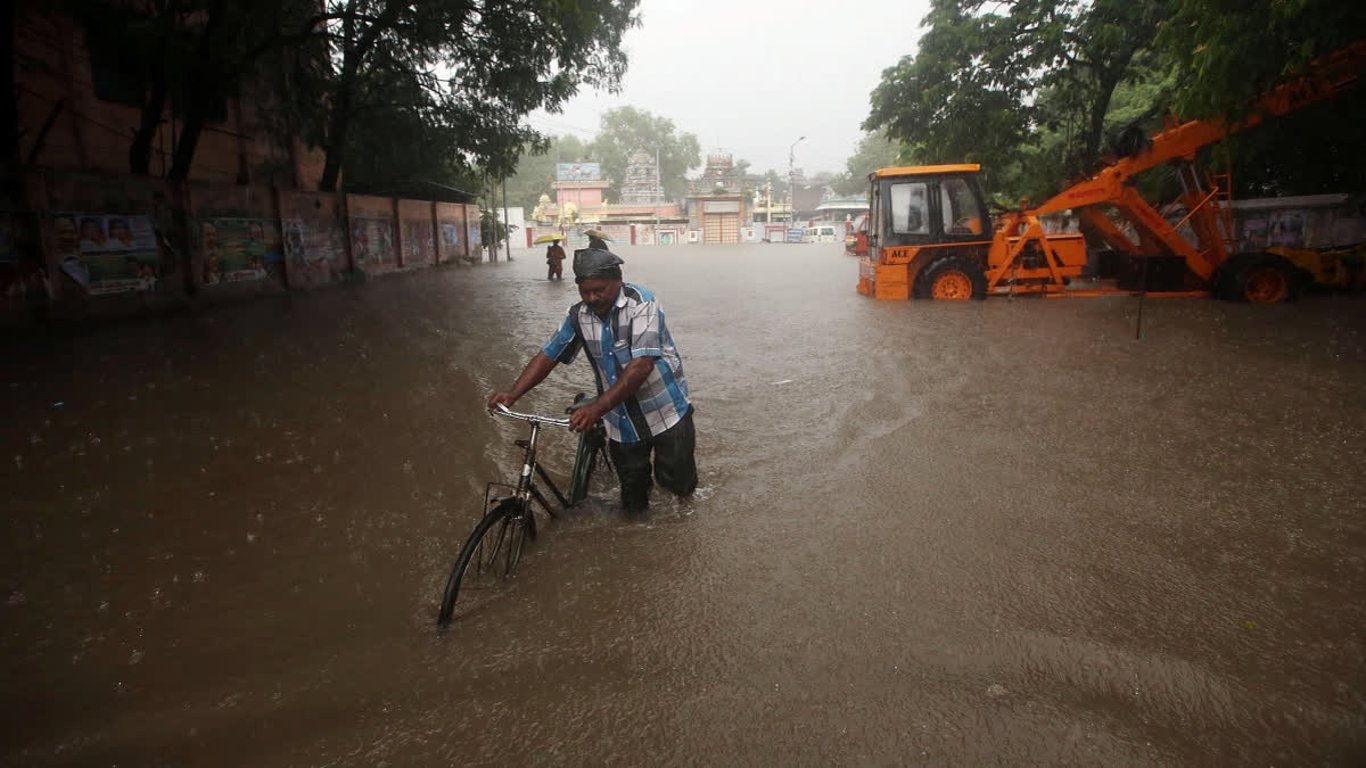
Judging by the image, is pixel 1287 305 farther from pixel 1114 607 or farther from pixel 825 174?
pixel 825 174

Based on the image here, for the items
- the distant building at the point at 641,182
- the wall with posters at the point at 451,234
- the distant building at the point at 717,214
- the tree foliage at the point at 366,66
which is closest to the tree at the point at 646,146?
the distant building at the point at 641,182

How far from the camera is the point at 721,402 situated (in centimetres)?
664

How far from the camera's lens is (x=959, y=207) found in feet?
41.9

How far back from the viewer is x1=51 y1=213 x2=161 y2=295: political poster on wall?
34.5 feet

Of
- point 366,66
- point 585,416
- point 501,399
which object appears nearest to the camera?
point 585,416

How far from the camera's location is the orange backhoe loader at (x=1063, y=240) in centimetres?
1152

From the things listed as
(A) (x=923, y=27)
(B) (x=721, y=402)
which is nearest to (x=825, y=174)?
(A) (x=923, y=27)

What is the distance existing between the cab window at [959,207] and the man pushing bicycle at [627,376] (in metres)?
10.7

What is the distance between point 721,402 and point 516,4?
10025 millimetres

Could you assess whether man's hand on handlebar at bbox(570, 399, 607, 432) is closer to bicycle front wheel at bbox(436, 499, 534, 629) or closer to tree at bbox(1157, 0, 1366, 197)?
bicycle front wheel at bbox(436, 499, 534, 629)

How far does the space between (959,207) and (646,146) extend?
3070 inches

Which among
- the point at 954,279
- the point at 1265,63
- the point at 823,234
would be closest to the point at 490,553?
the point at 1265,63

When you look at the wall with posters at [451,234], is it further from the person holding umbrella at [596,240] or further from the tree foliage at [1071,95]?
the person holding umbrella at [596,240]

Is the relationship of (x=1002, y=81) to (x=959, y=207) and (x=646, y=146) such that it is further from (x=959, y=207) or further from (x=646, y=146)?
(x=646, y=146)
